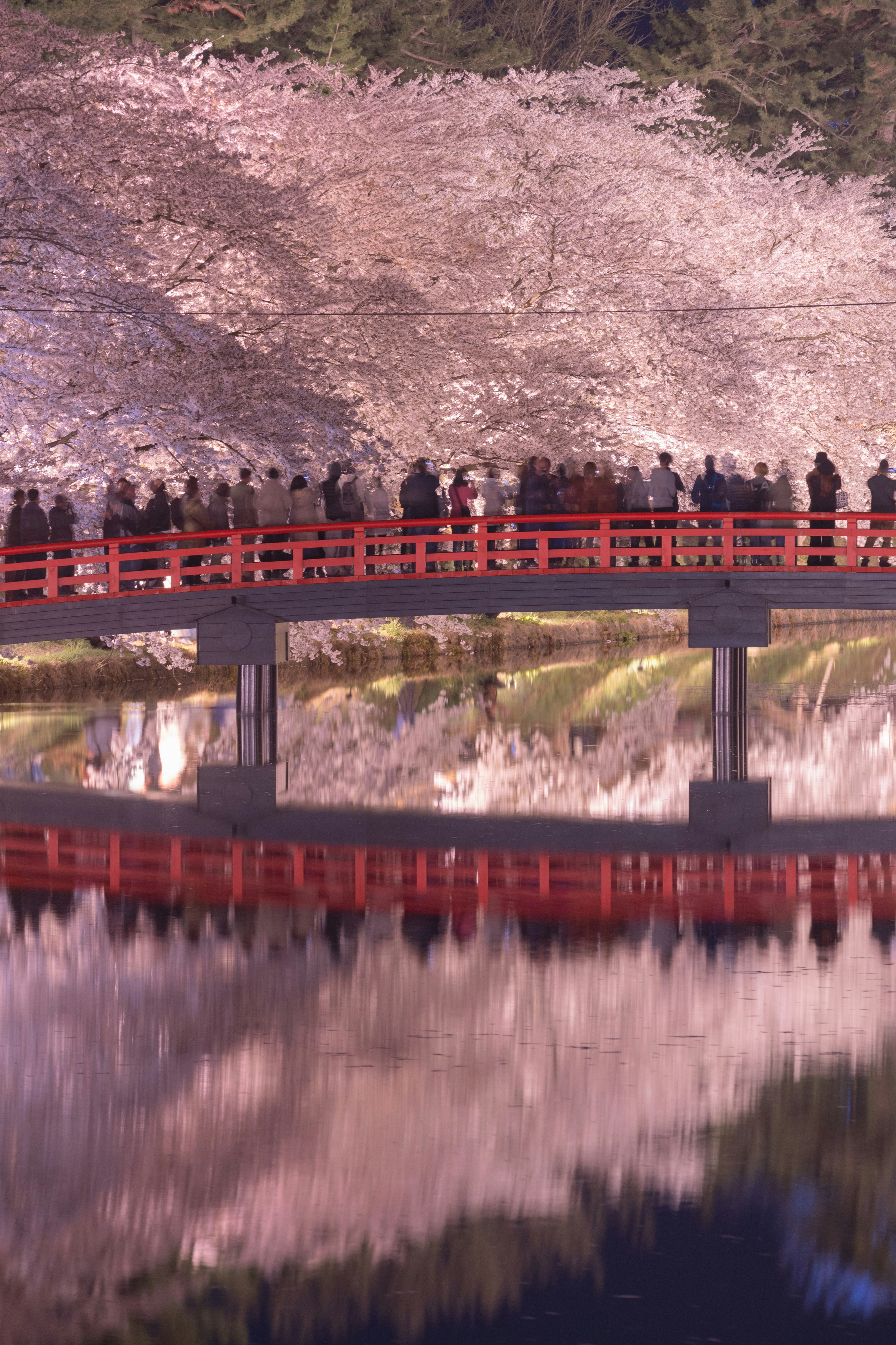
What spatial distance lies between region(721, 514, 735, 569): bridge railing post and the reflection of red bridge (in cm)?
918

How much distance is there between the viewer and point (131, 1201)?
26.5ft

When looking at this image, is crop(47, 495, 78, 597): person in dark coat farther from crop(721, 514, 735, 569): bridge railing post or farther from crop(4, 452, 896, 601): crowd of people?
crop(721, 514, 735, 569): bridge railing post

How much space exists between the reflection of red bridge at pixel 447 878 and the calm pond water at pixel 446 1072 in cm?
5

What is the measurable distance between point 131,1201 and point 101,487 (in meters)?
23.2

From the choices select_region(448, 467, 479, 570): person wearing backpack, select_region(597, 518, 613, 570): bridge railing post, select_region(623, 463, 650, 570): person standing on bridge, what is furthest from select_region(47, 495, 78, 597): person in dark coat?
select_region(623, 463, 650, 570): person standing on bridge

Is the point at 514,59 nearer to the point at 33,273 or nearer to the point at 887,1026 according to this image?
the point at 33,273

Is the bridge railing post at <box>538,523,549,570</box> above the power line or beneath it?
beneath

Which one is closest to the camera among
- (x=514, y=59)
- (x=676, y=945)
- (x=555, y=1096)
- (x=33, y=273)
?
(x=555, y=1096)

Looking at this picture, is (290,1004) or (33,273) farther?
(33,273)

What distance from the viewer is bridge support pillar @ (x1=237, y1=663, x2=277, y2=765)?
25.0 m

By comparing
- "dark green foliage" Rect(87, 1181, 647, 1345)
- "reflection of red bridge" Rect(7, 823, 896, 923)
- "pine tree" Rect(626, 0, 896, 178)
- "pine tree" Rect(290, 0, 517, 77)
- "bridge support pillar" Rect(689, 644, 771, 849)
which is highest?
"pine tree" Rect(626, 0, 896, 178)

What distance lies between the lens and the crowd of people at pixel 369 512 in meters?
24.7

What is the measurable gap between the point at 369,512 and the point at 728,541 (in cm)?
531

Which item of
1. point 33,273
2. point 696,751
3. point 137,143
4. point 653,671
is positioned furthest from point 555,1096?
point 653,671
